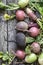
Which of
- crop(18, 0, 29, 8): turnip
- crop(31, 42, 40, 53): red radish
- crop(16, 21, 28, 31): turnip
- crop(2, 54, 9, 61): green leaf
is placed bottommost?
crop(2, 54, 9, 61): green leaf

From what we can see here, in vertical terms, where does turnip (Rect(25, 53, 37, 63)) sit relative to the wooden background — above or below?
below

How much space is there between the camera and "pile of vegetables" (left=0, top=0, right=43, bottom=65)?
159cm

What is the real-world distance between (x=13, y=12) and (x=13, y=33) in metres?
0.12

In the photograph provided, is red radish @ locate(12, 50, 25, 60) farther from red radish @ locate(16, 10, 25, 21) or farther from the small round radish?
red radish @ locate(16, 10, 25, 21)

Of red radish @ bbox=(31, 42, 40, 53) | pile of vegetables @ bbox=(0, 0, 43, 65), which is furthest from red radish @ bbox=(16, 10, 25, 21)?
red radish @ bbox=(31, 42, 40, 53)

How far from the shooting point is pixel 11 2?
5.47 feet

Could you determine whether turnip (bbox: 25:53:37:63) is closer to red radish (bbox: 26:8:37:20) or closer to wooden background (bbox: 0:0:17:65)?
wooden background (bbox: 0:0:17:65)

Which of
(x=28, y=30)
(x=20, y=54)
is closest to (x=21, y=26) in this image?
(x=28, y=30)

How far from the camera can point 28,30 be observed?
1619 mm

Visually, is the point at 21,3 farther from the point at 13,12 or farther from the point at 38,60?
the point at 38,60

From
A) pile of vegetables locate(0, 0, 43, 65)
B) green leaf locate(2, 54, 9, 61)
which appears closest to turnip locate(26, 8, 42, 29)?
pile of vegetables locate(0, 0, 43, 65)

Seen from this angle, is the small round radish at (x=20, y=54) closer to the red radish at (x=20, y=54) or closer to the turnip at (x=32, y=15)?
the red radish at (x=20, y=54)

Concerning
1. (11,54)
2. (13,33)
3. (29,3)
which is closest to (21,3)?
(29,3)

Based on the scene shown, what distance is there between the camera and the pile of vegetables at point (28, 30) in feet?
5.22
